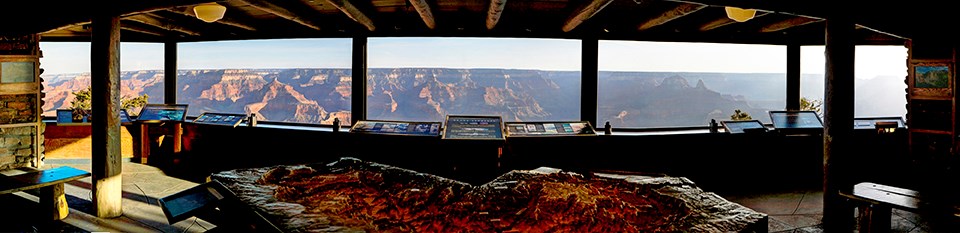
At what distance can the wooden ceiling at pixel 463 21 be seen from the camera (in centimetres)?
471

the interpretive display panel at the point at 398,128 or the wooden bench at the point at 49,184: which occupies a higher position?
the interpretive display panel at the point at 398,128

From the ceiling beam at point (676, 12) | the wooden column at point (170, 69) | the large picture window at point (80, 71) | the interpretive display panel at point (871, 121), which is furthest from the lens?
the large picture window at point (80, 71)

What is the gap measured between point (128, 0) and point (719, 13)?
21.0 ft

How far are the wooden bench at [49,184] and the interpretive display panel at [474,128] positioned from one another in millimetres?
3751

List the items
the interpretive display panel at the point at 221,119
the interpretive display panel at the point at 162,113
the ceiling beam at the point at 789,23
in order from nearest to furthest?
the ceiling beam at the point at 789,23, the interpretive display panel at the point at 221,119, the interpretive display panel at the point at 162,113

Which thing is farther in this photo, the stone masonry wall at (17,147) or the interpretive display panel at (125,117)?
the interpretive display panel at (125,117)

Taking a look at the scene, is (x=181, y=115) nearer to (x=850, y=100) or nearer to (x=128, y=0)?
(x=128, y=0)

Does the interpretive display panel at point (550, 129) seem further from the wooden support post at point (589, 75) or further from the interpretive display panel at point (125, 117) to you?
the interpretive display panel at point (125, 117)

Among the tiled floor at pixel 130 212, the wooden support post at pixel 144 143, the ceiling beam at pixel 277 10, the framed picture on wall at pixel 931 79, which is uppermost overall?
the ceiling beam at pixel 277 10

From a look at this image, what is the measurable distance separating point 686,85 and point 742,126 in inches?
1052

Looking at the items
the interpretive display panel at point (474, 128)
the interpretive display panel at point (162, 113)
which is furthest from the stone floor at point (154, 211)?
the interpretive display panel at point (474, 128)

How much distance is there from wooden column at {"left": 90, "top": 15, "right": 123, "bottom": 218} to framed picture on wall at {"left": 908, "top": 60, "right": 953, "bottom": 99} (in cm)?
949

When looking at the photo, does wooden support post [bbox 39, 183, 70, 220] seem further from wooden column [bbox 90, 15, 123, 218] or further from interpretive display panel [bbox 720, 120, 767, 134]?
interpretive display panel [bbox 720, 120, 767, 134]

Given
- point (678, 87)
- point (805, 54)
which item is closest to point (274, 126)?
point (805, 54)
